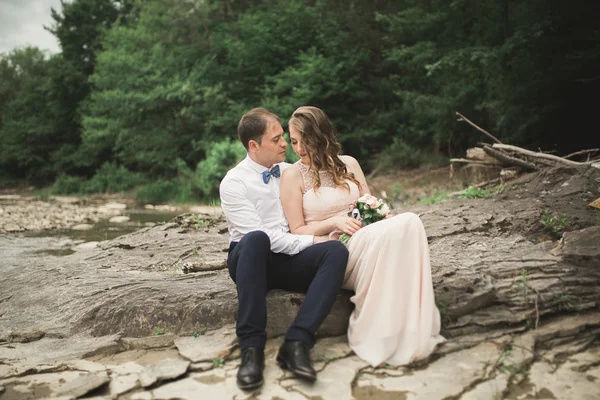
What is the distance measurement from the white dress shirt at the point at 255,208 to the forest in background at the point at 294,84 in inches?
337

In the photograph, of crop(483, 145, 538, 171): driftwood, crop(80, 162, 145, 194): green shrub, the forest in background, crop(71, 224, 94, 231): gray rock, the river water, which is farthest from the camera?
crop(80, 162, 145, 194): green shrub

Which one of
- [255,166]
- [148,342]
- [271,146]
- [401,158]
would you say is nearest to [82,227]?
[148,342]

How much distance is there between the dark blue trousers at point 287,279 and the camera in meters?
3.01

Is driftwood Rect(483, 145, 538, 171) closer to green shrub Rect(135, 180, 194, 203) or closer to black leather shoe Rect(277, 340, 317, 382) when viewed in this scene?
black leather shoe Rect(277, 340, 317, 382)

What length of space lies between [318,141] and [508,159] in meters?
5.61

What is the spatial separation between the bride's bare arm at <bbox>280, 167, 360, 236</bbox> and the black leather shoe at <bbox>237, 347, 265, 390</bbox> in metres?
1.03

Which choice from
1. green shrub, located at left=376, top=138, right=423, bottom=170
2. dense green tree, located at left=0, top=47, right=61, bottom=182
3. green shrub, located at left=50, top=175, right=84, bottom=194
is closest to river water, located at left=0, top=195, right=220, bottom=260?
green shrub, located at left=376, top=138, right=423, bottom=170

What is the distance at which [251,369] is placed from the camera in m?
2.79

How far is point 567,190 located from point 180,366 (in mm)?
5509

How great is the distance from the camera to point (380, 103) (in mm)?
23219

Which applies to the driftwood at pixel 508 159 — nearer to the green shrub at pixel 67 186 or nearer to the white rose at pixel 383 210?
the white rose at pixel 383 210

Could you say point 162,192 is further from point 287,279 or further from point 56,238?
point 287,279

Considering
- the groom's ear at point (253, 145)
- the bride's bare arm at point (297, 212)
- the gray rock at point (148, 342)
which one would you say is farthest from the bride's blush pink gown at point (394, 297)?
the gray rock at point (148, 342)

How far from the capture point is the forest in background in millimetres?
10977
